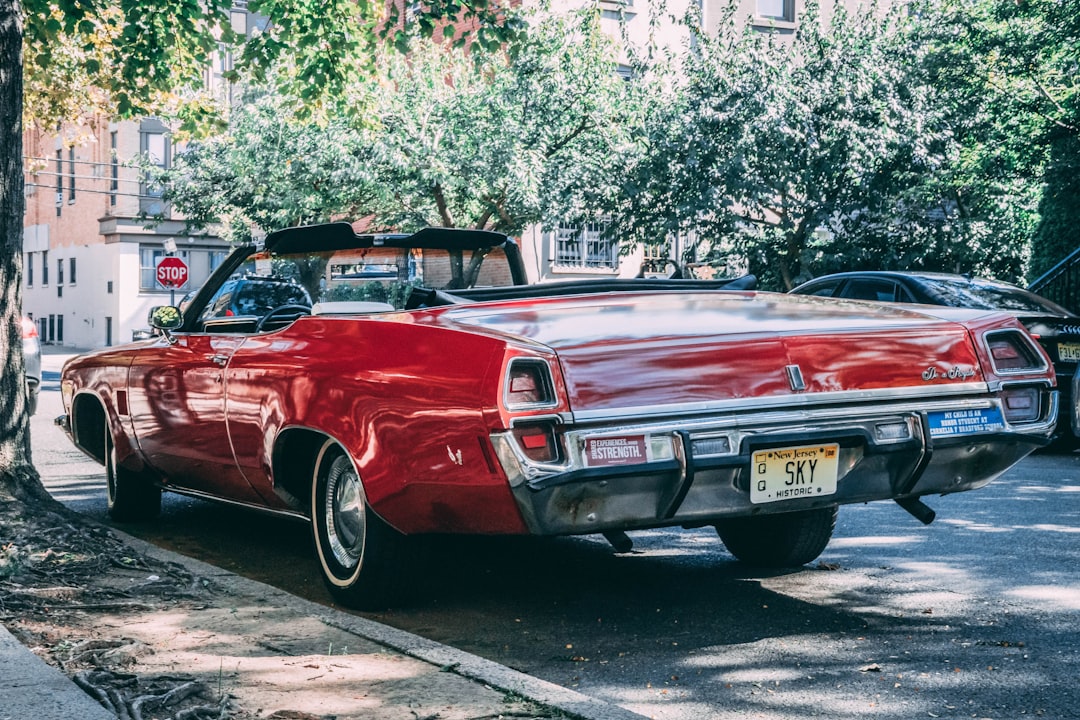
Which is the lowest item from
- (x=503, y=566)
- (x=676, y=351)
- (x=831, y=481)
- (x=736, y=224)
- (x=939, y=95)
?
(x=503, y=566)

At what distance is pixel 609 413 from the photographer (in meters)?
4.40

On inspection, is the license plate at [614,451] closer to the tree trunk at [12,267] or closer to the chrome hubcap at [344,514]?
the chrome hubcap at [344,514]

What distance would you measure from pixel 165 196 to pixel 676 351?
32.4m

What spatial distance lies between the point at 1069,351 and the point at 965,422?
A: 701 cm

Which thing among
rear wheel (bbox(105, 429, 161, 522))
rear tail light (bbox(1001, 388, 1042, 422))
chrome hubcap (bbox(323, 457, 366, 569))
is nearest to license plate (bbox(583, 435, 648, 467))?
chrome hubcap (bbox(323, 457, 366, 569))

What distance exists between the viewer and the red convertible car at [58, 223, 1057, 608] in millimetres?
4426

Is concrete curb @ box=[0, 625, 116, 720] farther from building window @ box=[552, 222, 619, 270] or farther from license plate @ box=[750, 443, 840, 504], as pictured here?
building window @ box=[552, 222, 619, 270]

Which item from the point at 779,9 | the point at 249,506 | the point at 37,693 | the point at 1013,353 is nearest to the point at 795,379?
the point at 1013,353

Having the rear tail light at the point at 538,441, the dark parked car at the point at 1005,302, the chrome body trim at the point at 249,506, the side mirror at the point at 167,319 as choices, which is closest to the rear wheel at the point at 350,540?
the chrome body trim at the point at 249,506

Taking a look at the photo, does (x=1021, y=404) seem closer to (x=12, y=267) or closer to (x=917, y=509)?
(x=917, y=509)

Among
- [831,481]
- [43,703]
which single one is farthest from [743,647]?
[43,703]

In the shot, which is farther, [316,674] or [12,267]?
[12,267]

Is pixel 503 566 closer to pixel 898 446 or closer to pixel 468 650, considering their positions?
pixel 468 650

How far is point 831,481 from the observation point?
4.75 meters
